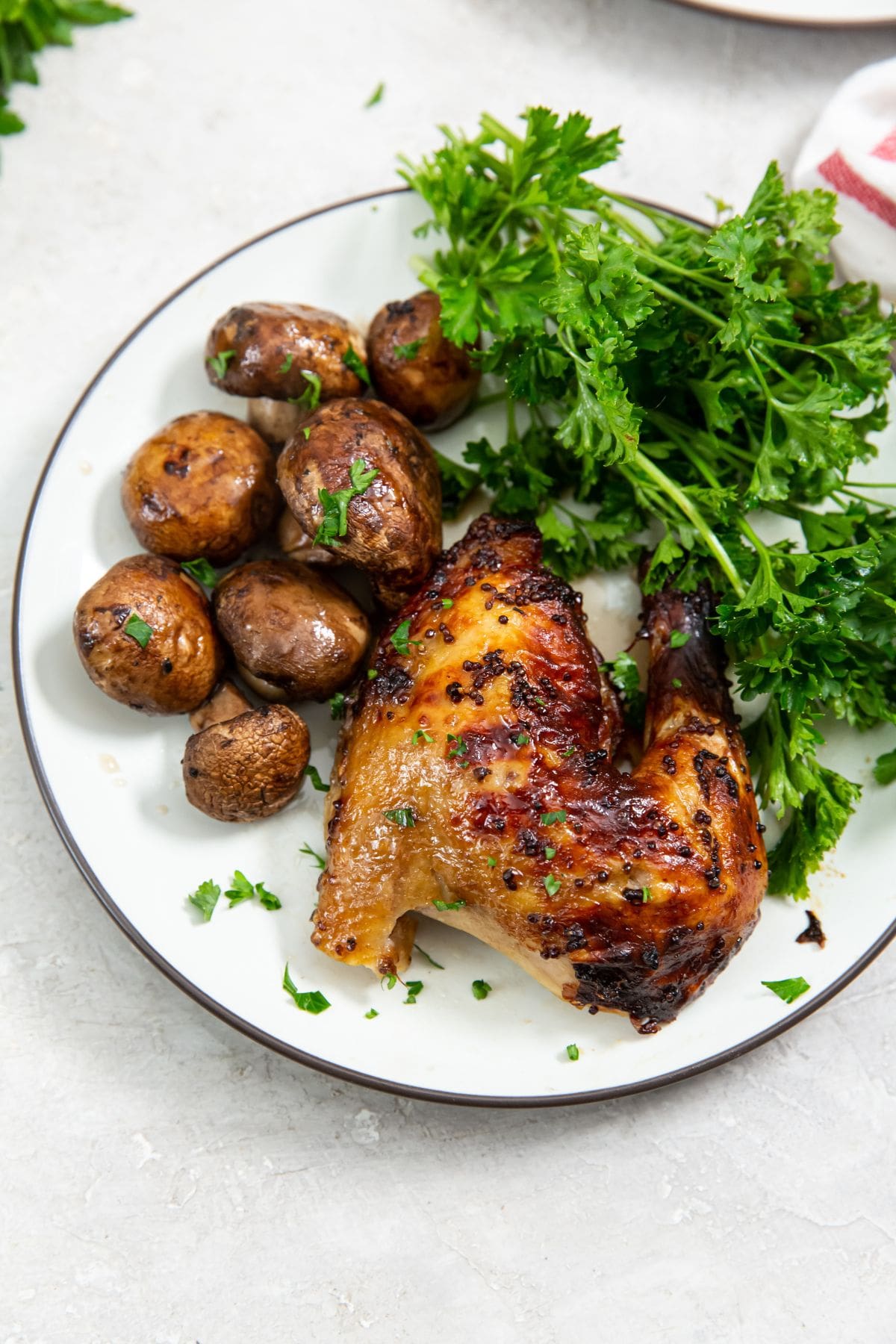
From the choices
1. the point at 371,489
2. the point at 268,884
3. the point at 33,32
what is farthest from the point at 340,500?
the point at 33,32

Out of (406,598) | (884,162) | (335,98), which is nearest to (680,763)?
(406,598)

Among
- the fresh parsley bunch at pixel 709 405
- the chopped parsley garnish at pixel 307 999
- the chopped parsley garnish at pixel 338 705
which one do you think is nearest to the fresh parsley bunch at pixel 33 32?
the fresh parsley bunch at pixel 709 405

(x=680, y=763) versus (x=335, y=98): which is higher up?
(x=335, y=98)

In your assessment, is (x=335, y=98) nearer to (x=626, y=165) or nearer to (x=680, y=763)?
(x=626, y=165)

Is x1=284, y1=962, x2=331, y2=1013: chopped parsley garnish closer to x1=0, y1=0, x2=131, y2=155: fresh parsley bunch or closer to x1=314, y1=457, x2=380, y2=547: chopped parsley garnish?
x1=314, y1=457, x2=380, y2=547: chopped parsley garnish

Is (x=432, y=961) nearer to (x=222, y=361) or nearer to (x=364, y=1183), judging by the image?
(x=364, y=1183)

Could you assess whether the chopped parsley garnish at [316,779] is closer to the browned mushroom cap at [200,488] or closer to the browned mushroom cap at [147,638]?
the browned mushroom cap at [147,638]
